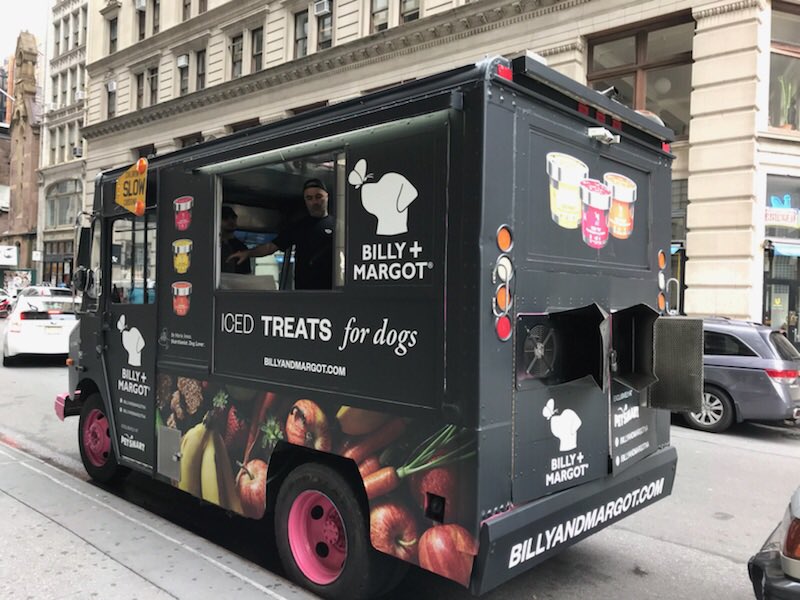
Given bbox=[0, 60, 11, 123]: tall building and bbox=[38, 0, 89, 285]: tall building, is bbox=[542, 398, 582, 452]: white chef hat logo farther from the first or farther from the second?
bbox=[0, 60, 11, 123]: tall building

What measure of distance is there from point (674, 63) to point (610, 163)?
14.2 metres

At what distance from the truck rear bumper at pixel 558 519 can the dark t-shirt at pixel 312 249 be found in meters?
1.63

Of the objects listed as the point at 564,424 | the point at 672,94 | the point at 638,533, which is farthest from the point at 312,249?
the point at 672,94

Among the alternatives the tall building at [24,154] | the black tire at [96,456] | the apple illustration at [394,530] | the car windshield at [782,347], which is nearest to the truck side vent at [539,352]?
the apple illustration at [394,530]

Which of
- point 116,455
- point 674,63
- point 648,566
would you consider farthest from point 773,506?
point 674,63

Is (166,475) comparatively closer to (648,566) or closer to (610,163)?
(648,566)

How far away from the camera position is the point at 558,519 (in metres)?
3.27

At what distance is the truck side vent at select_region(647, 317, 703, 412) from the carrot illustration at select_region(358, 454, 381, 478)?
5.74ft

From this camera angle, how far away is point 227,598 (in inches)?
141

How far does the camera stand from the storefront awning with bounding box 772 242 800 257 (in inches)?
580

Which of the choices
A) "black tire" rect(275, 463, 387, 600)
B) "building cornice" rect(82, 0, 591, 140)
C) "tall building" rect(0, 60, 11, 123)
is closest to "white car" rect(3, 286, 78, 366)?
"black tire" rect(275, 463, 387, 600)

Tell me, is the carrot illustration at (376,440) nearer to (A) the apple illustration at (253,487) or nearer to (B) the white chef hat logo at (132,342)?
(A) the apple illustration at (253,487)

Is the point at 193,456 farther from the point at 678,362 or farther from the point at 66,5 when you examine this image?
the point at 66,5

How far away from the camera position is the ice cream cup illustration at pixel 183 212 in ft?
14.9
